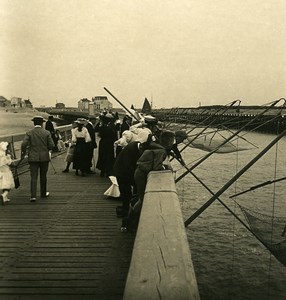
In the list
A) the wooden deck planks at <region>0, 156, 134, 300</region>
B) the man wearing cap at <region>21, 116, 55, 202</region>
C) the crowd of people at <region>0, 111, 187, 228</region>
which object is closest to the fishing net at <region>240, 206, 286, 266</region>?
the crowd of people at <region>0, 111, 187, 228</region>

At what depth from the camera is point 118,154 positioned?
32.3 feet

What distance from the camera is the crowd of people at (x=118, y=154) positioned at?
19.6 feet

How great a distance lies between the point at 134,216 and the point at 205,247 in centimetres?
495

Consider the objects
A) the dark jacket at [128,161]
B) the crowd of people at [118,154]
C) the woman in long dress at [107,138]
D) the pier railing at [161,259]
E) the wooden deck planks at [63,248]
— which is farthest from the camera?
the woman in long dress at [107,138]

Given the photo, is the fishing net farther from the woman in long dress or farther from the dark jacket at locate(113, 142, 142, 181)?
the woman in long dress

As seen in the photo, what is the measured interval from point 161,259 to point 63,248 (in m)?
3.75

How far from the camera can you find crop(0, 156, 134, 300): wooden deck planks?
4.51 m

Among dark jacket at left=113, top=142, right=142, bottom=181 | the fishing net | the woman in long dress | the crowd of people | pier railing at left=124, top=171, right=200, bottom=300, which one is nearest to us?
pier railing at left=124, top=171, right=200, bottom=300

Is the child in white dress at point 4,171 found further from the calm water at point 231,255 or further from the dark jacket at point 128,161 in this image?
the calm water at point 231,255

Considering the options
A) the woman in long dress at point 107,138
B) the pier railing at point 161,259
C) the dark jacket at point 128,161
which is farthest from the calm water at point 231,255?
the pier railing at point 161,259

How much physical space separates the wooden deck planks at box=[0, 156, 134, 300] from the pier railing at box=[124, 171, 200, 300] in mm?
1413

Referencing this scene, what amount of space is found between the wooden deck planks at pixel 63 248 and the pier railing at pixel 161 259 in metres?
1.41

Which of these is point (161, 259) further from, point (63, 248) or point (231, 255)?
point (231, 255)

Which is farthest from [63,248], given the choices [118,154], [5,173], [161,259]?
[118,154]
